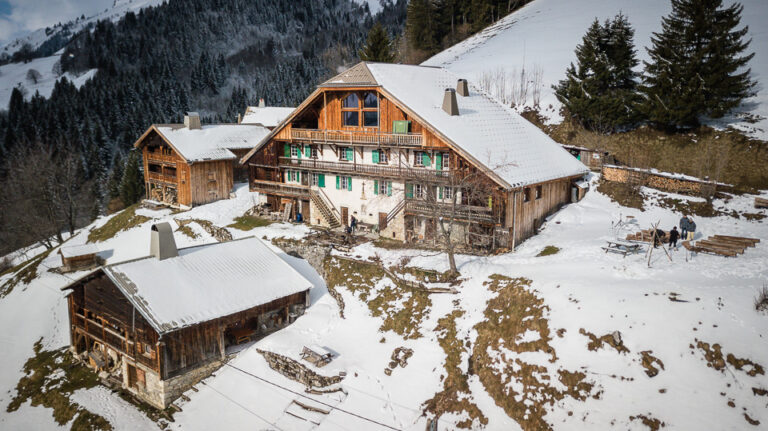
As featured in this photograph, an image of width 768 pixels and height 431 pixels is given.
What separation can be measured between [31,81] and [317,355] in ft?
606

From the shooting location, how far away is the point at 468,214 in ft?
96.1

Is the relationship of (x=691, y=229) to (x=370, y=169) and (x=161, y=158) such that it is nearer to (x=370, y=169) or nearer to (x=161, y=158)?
(x=370, y=169)

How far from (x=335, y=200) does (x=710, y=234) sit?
82.5 ft

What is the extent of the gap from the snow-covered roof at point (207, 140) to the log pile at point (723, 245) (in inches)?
1606

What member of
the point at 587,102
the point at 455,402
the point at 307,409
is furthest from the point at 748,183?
the point at 307,409

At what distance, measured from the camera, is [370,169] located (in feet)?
114

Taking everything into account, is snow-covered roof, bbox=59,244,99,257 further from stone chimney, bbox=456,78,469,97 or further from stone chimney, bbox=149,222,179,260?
stone chimney, bbox=456,78,469,97

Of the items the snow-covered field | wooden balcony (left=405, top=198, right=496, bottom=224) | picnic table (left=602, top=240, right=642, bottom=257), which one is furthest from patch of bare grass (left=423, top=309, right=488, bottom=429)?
picnic table (left=602, top=240, right=642, bottom=257)

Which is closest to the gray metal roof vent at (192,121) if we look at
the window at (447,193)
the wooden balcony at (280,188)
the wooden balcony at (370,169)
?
the wooden balcony at (280,188)

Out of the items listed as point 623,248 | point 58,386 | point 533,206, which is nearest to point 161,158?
point 58,386

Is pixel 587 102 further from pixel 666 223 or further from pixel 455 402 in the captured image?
pixel 455 402

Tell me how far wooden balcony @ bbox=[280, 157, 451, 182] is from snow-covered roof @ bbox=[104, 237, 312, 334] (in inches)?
379

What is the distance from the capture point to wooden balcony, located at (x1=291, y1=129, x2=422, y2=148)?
105ft

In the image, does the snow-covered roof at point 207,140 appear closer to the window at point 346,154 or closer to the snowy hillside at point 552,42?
the window at point 346,154
